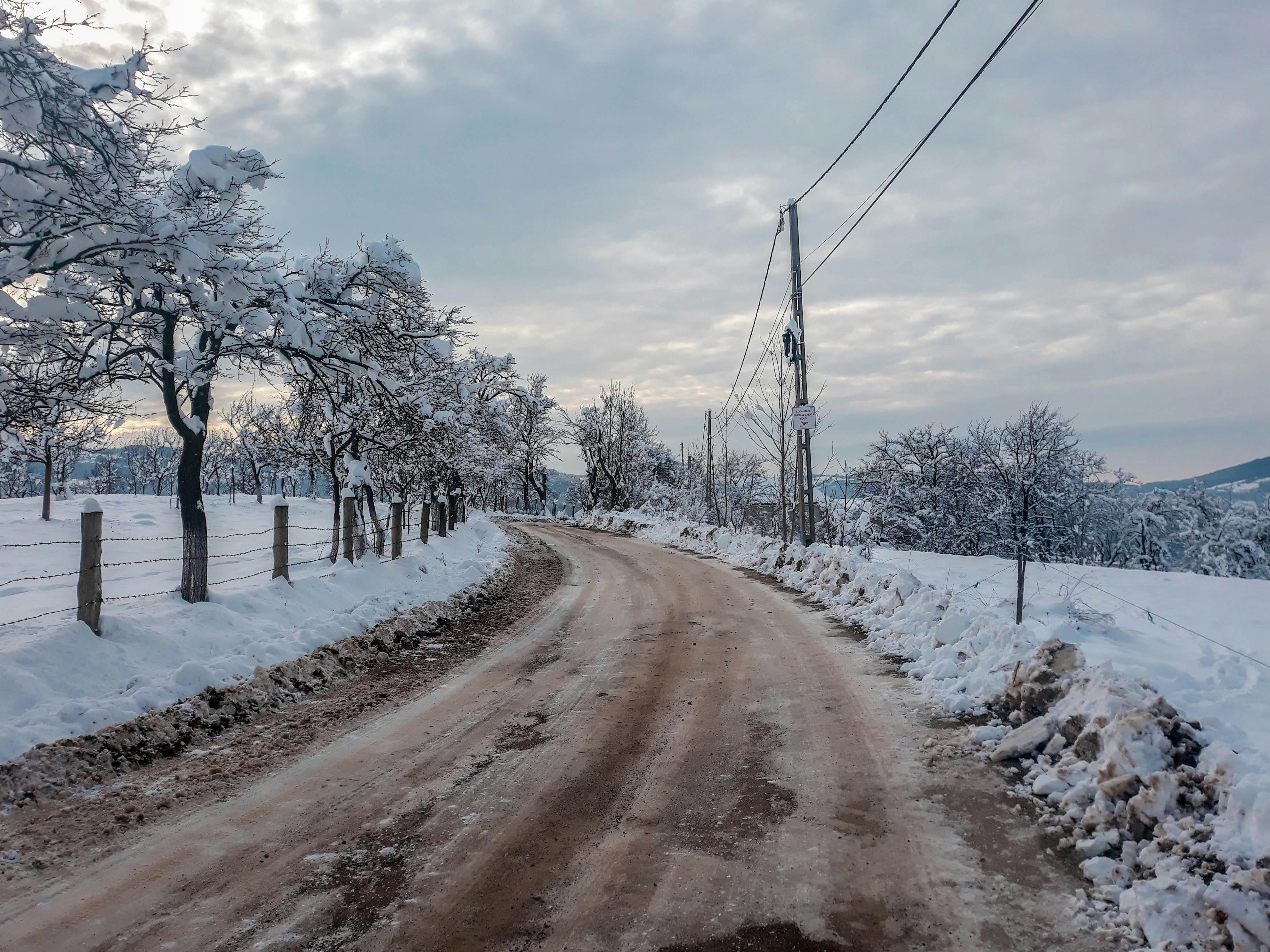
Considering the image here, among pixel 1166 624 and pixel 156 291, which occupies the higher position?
pixel 156 291

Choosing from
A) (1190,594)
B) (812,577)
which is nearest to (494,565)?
(812,577)

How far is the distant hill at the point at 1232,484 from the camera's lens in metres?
34.8

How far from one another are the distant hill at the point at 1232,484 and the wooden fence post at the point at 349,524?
3506 centimetres

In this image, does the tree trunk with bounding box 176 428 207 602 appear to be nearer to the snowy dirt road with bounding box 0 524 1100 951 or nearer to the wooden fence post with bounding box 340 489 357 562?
the wooden fence post with bounding box 340 489 357 562

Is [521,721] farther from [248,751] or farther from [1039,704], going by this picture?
[1039,704]

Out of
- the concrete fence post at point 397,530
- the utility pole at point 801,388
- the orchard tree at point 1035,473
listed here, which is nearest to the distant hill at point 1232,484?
the orchard tree at point 1035,473

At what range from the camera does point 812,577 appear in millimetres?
14062

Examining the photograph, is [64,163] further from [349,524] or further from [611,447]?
[611,447]

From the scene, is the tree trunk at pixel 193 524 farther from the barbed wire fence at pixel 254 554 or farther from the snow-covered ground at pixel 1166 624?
the snow-covered ground at pixel 1166 624

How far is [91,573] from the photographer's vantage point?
6.91 metres

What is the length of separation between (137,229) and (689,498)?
50.6m

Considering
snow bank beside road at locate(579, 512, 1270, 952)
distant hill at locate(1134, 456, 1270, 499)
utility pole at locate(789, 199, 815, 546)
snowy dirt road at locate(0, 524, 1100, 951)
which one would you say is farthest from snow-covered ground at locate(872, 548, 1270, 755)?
distant hill at locate(1134, 456, 1270, 499)

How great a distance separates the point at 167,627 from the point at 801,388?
13639 mm

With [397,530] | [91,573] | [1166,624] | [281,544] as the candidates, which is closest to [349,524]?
[397,530]
